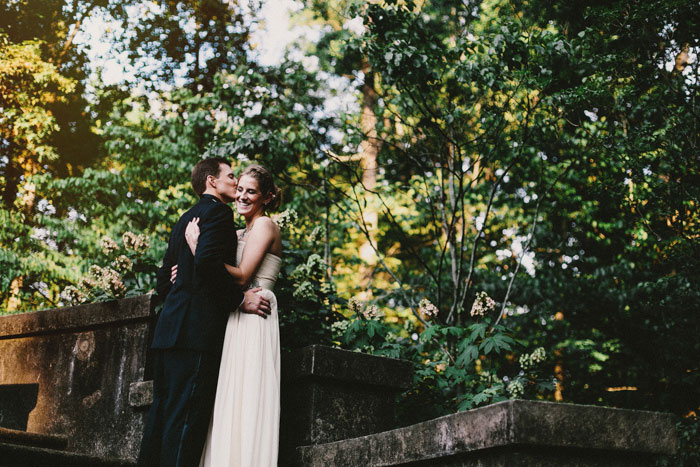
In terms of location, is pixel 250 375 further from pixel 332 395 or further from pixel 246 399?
pixel 332 395

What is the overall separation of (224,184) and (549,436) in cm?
246

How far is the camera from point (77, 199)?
1420 centimetres

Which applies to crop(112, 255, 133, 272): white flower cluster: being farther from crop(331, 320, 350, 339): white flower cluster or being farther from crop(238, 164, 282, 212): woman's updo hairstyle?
crop(331, 320, 350, 339): white flower cluster

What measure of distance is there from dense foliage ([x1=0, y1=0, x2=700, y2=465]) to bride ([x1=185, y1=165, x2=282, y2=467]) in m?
0.92

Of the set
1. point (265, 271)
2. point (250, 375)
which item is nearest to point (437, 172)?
point (265, 271)

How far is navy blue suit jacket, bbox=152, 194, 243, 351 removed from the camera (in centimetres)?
329

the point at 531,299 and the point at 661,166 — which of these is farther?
the point at 531,299

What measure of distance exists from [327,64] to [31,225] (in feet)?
24.6

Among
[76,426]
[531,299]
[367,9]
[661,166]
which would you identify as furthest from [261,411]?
[531,299]

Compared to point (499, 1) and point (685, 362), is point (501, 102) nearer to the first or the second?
point (499, 1)

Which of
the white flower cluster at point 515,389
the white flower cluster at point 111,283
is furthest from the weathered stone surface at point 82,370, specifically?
the white flower cluster at point 515,389

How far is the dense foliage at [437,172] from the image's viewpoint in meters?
6.44

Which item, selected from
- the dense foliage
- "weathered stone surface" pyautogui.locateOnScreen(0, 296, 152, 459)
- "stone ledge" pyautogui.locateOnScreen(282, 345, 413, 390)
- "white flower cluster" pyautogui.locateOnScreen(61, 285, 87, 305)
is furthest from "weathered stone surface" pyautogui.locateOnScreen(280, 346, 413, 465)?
"white flower cluster" pyautogui.locateOnScreen(61, 285, 87, 305)

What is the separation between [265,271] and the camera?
12.1 feet
